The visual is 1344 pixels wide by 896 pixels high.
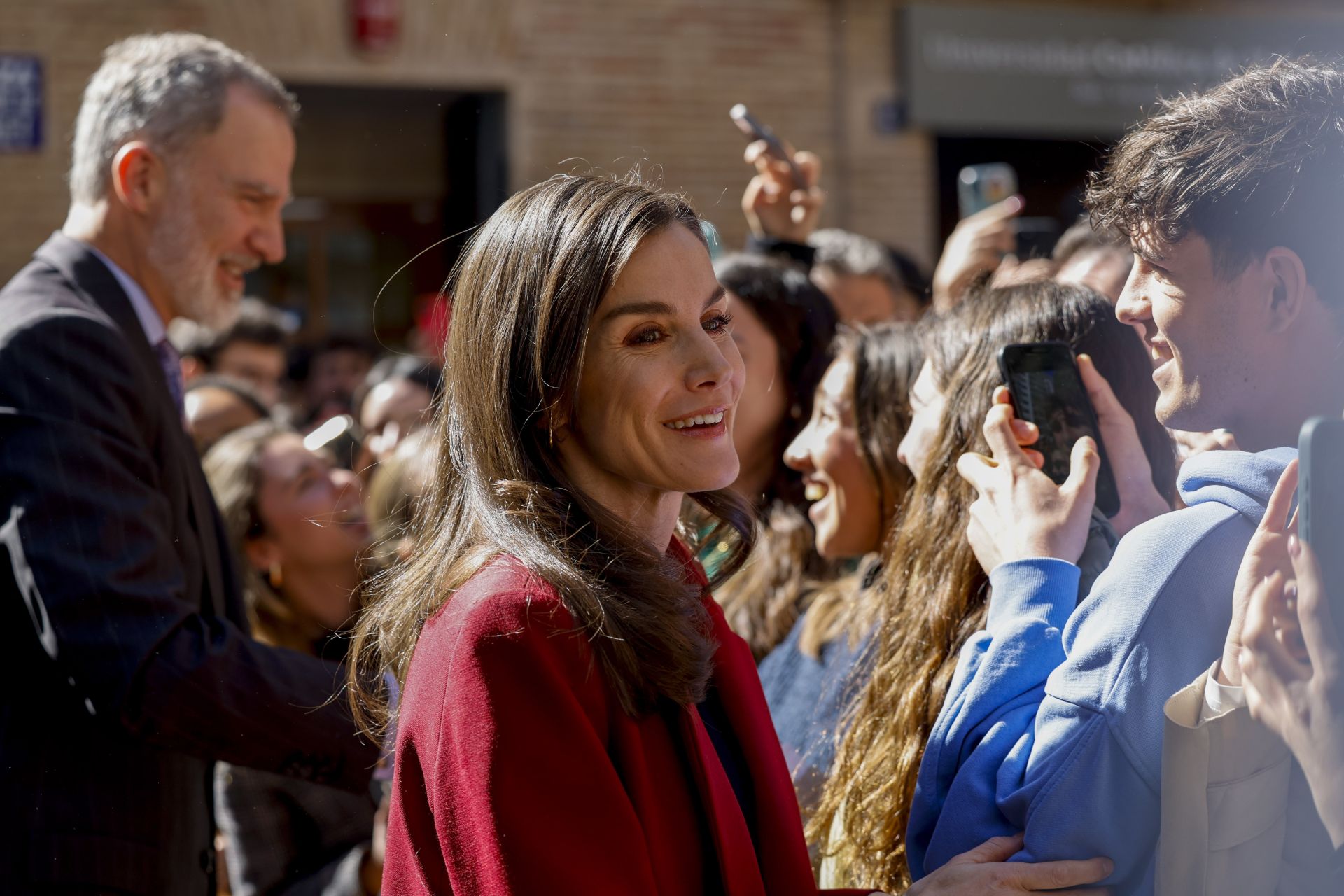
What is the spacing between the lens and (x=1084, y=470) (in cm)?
169

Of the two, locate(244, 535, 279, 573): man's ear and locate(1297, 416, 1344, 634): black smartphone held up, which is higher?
locate(1297, 416, 1344, 634): black smartphone held up

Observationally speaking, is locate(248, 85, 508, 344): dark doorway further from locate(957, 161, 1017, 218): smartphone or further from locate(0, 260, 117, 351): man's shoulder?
locate(0, 260, 117, 351): man's shoulder

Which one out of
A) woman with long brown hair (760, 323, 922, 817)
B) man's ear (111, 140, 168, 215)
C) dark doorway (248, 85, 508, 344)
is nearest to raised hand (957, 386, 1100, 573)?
woman with long brown hair (760, 323, 922, 817)

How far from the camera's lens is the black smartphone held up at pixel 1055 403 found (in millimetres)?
1809

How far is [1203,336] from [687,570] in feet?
2.13

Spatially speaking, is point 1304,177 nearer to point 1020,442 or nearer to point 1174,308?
point 1174,308

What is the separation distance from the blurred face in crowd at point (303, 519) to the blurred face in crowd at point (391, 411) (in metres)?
0.80

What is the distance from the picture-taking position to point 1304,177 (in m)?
1.41

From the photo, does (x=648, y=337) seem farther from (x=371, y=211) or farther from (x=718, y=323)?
(x=371, y=211)

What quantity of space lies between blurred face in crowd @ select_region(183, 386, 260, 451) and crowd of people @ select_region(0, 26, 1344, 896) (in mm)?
1656

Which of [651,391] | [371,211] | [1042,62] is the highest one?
[1042,62]

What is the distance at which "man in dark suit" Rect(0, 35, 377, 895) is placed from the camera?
2.09 m

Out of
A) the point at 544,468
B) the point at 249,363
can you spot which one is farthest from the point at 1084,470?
the point at 249,363

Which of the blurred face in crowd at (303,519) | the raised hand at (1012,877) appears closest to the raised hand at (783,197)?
the blurred face in crowd at (303,519)
